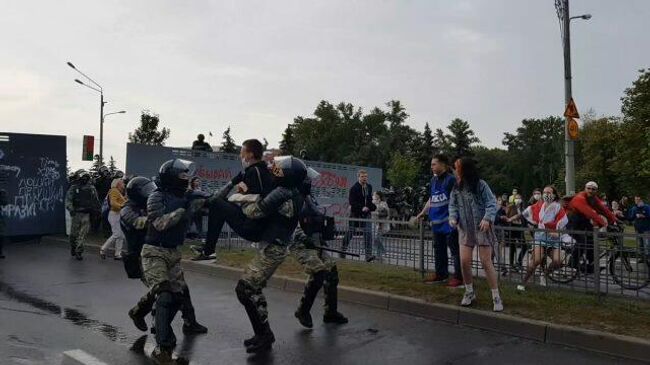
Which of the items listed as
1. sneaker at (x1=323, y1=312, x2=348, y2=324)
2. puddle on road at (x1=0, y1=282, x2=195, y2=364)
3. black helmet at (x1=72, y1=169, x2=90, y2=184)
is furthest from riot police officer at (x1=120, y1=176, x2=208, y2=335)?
black helmet at (x1=72, y1=169, x2=90, y2=184)

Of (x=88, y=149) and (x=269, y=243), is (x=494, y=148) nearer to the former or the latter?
(x=88, y=149)

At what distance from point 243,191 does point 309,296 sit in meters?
1.43

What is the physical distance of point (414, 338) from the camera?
6.07 meters

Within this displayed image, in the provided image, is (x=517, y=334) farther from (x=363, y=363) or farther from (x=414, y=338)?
(x=363, y=363)

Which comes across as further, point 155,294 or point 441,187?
point 441,187

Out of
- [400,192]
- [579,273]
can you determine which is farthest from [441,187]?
[400,192]

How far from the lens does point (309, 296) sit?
20.7 feet

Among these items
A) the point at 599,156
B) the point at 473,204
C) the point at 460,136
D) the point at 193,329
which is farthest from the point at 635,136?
the point at 193,329

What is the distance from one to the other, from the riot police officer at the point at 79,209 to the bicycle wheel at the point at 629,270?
9.97 meters

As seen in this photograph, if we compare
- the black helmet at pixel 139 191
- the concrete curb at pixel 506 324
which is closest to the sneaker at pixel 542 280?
the concrete curb at pixel 506 324

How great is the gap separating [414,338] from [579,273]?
2.64 metres

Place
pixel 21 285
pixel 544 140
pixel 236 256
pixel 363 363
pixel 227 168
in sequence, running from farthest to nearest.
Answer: pixel 544 140, pixel 227 168, pixel 236 256, pixel 21 285, pixel 363 363

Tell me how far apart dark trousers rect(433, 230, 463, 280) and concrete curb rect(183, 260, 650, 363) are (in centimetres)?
110

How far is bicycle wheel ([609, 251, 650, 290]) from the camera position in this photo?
7113mm
